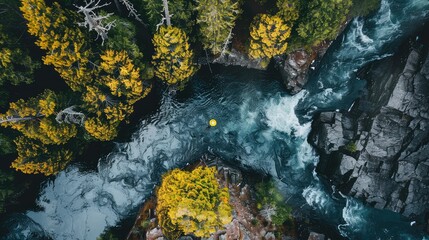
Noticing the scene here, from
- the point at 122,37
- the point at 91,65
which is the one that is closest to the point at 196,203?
the point at 91,65

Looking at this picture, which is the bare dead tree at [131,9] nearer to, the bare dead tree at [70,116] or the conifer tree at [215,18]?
the conifer tree at [215,18]

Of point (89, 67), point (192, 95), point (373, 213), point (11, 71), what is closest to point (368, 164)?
point (373, 213)

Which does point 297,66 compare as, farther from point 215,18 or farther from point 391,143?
point 391,143

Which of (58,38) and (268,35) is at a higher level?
(268,35)

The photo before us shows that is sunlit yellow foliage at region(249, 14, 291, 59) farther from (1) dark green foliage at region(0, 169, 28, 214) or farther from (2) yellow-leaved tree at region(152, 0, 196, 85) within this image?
(1) dark green foliage at region(0, 169, 28, 214)

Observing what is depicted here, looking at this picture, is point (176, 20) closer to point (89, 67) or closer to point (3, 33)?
point (89, 67)

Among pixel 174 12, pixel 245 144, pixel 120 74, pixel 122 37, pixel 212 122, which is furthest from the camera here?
pixel 212 122
